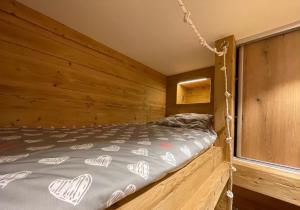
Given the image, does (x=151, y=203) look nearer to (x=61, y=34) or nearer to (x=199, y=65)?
(x=61, y=34)

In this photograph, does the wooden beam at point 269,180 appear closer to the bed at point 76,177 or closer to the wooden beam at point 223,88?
the wooden beam at point 223,88

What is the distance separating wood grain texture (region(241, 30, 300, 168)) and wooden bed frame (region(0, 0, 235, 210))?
0.64 ft

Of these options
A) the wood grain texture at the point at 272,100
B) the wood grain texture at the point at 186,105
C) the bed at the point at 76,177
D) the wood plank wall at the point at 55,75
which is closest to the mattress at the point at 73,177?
the bed at the point at 76,177

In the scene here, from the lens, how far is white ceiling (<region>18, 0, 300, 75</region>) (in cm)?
118

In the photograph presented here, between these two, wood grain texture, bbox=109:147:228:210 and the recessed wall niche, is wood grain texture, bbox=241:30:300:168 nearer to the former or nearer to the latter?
wood grain texture, bbox=109:147:228:210

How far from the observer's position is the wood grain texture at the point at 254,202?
162 centimetres

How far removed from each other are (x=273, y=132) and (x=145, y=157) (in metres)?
1.36

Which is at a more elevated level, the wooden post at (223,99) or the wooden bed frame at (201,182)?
the wooden post at (223,99)

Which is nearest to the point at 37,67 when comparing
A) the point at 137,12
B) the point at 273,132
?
the point at 137,12

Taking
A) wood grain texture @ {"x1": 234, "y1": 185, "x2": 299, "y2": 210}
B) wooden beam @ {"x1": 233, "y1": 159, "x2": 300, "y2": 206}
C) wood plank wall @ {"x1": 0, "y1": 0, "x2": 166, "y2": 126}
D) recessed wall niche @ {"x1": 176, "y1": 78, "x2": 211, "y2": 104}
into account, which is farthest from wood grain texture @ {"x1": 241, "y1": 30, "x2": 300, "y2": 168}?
wood plank wall @ {"x1": 0, "y1": 0, "x2": 166, "y2": 126}

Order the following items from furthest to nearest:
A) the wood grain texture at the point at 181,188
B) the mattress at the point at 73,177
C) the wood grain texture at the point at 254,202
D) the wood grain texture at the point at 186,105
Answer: the wood grain texture at the point at 186,105 < the wood grain texture at the point at 254,202 < the wood grain texture at the point at 181,188 < the mattress at the point at 73,177

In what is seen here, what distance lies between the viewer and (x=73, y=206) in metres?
0.31

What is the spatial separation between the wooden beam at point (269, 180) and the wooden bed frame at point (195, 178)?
0.17 m

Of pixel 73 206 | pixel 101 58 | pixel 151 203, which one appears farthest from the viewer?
pixel 101 58
